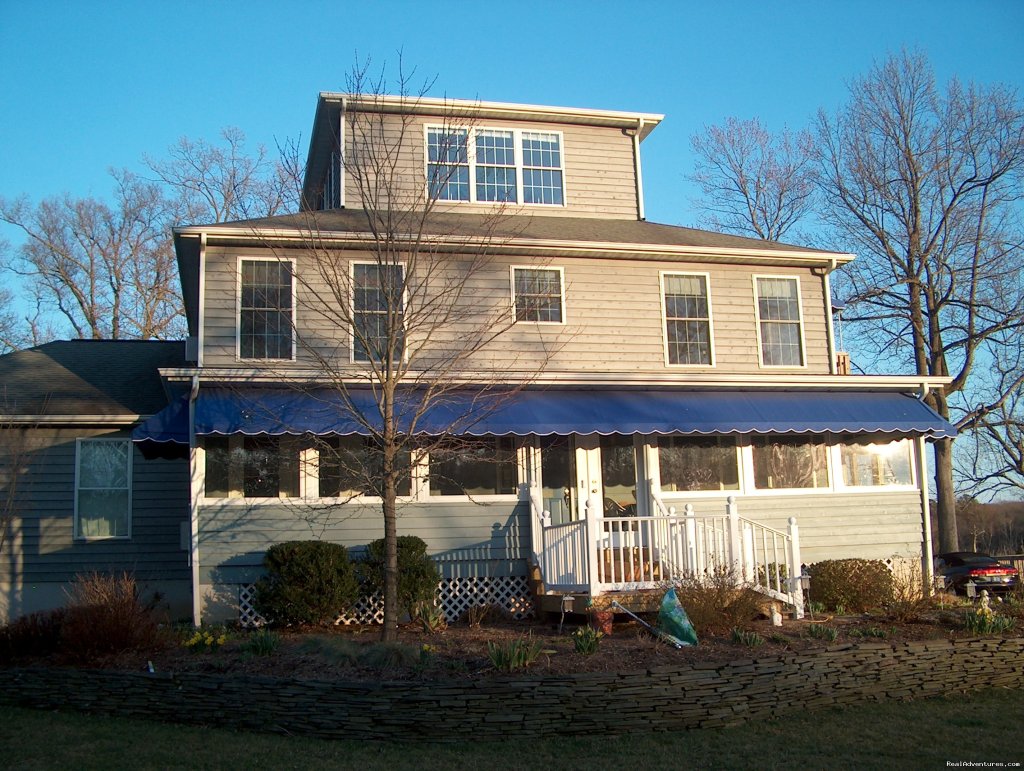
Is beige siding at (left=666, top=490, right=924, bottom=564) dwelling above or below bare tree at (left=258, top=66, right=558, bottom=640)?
below

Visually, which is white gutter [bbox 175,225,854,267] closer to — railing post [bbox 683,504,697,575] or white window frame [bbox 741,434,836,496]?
white window frame [bbox 741,434,836,496]

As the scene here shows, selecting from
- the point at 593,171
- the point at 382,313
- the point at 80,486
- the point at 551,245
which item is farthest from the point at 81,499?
the point at 593,171

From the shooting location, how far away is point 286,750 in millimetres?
7645

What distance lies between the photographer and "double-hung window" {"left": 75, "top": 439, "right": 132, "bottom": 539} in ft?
49.6

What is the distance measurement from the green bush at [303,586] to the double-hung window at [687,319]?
261 inches

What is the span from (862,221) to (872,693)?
22204mm

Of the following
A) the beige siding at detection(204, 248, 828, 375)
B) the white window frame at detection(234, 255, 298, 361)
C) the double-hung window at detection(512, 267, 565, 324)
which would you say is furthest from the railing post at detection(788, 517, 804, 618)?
the white window frame at detection(234, 255, 298, 361)

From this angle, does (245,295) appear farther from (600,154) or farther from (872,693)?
(872,693)

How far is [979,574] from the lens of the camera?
18234 mm

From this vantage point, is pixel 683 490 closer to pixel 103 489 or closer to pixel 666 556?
pixel 666 556

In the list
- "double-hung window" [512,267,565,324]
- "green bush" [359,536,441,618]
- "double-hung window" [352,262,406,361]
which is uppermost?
"double-hung window" [512,267,565,324]

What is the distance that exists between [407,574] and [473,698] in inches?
165

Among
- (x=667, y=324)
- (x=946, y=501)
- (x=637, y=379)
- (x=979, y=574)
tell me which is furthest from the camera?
(x=946, y=501)

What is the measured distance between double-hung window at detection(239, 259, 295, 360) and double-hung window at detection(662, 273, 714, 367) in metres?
6.13
